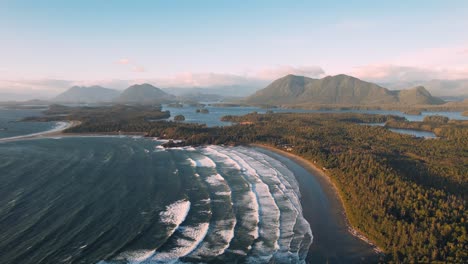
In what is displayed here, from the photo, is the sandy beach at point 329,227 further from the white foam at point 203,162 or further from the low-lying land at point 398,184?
the white foam at point 203,162

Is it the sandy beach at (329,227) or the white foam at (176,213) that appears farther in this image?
the white foam at (176,213)

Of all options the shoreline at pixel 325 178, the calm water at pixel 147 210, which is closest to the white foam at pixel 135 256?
the calm water at pixel 147 210

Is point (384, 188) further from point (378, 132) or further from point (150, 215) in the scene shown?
point (378, 132)

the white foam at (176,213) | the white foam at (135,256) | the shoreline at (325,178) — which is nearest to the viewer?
the white foam at (135,256)

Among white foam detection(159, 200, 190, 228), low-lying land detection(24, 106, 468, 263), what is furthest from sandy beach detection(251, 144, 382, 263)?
white foam detection(159, 200, 190, 228)

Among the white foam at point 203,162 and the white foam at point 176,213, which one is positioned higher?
the white foam at point 203,162

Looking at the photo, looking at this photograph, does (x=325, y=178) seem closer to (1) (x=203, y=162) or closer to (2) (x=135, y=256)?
(1) (x=203, y=162)

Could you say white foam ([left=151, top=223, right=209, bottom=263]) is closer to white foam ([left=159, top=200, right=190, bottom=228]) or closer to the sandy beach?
white foam ([left=159, top=200, right=190, bottom=228])

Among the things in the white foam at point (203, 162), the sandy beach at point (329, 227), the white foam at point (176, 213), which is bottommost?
the sandy beach at point (329, 227)
